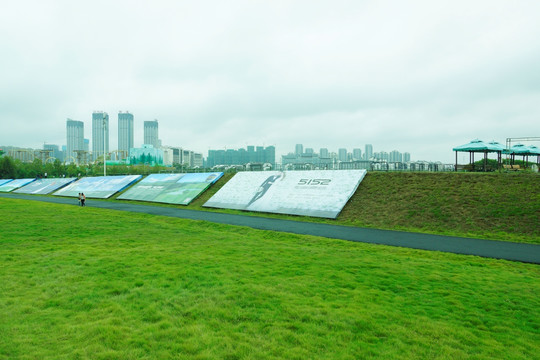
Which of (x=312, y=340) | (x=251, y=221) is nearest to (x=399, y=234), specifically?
(x=251, y=221)

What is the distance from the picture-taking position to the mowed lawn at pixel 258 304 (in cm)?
469

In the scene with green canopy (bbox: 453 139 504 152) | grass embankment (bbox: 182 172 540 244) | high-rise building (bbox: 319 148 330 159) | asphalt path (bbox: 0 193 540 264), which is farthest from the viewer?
high-rise building (bbox: 319 148 330 159)

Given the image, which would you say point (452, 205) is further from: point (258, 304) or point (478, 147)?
point (258, 304)

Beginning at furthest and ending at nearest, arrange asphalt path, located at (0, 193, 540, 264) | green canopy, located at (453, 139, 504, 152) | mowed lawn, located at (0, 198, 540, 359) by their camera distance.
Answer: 1. green canopy, located at (453, 139, 504, 152)
2. asphalt path, located at (0, 193, 540, 264)
3. mowed lawn, located at (0, 198, 540, 359)

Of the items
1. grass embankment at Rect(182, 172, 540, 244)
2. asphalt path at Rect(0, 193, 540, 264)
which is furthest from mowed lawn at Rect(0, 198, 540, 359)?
Result: grass embankment at Rect(182, 172, 540, 244)

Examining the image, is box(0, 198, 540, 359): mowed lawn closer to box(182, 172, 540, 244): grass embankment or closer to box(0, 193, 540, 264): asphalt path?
box(0, 193, 540, 264): asphalt path

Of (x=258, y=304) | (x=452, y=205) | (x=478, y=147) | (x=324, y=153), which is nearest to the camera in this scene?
(x=258, y=304)

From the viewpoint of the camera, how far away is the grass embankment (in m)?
15.9

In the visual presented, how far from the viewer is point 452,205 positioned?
736 inches

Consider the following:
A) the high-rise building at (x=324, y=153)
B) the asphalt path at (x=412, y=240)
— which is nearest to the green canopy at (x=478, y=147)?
the asphalt path at (x=412, y=240)

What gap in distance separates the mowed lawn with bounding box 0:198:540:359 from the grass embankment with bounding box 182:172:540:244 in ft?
19.6

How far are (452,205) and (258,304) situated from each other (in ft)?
54.0

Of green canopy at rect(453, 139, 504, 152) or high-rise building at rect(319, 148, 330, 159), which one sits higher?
high-rise building at rect(319, 148, 330, 159)

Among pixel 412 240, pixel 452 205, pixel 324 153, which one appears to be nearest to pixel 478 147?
pixel 452 205
